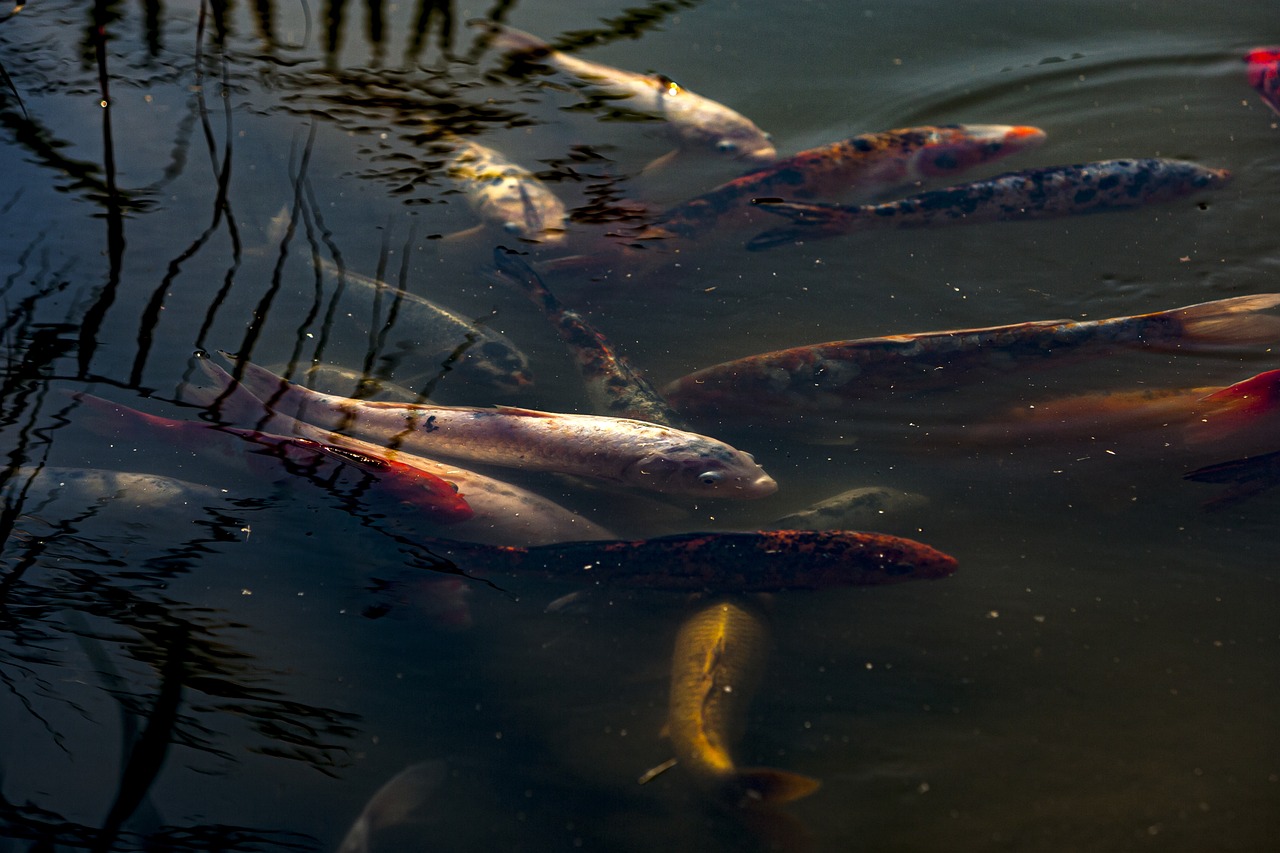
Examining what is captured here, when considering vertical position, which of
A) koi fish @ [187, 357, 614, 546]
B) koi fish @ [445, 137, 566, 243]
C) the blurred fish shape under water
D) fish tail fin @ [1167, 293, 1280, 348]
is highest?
fish tail fin @ [1167, 293, 1280, 348]

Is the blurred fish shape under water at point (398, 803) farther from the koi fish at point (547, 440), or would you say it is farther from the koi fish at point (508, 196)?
the koi fish at point (508, 196)

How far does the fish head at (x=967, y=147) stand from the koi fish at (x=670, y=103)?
0.99 metres

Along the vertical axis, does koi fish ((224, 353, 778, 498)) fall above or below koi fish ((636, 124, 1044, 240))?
below

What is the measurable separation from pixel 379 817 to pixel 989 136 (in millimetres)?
5220

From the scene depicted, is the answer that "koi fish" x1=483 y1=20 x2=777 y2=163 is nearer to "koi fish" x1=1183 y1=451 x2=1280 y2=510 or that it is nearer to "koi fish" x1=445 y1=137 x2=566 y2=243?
"koi fish" x1=445 y1=137 x2=566 y2=243

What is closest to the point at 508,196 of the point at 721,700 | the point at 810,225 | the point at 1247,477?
the point at 810,225

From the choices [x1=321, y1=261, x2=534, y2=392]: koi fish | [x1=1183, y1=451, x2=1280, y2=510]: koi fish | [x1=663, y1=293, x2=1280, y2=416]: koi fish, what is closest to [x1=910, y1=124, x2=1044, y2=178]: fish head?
[x1=663, y1=293, x2=1280, y2=416]: koi fish

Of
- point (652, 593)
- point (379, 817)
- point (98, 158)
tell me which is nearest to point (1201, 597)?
point (652, 593)

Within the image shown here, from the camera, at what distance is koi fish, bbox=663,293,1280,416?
402cm

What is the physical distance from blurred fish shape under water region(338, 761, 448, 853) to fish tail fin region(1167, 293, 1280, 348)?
3727 millimetres

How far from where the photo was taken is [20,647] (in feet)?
10.2

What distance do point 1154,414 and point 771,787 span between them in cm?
236

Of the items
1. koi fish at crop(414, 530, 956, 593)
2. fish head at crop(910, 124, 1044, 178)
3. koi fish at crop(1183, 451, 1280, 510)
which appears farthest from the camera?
fish head at crop(910, 124, 1044, 178)

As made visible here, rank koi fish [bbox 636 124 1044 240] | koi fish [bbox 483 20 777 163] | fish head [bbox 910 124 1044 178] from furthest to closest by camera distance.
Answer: koi fish [bbox 483 20 777 163]
fish head [bbox 910 124 1044 178]
koi fish [bbox 636 124 1044 240]
